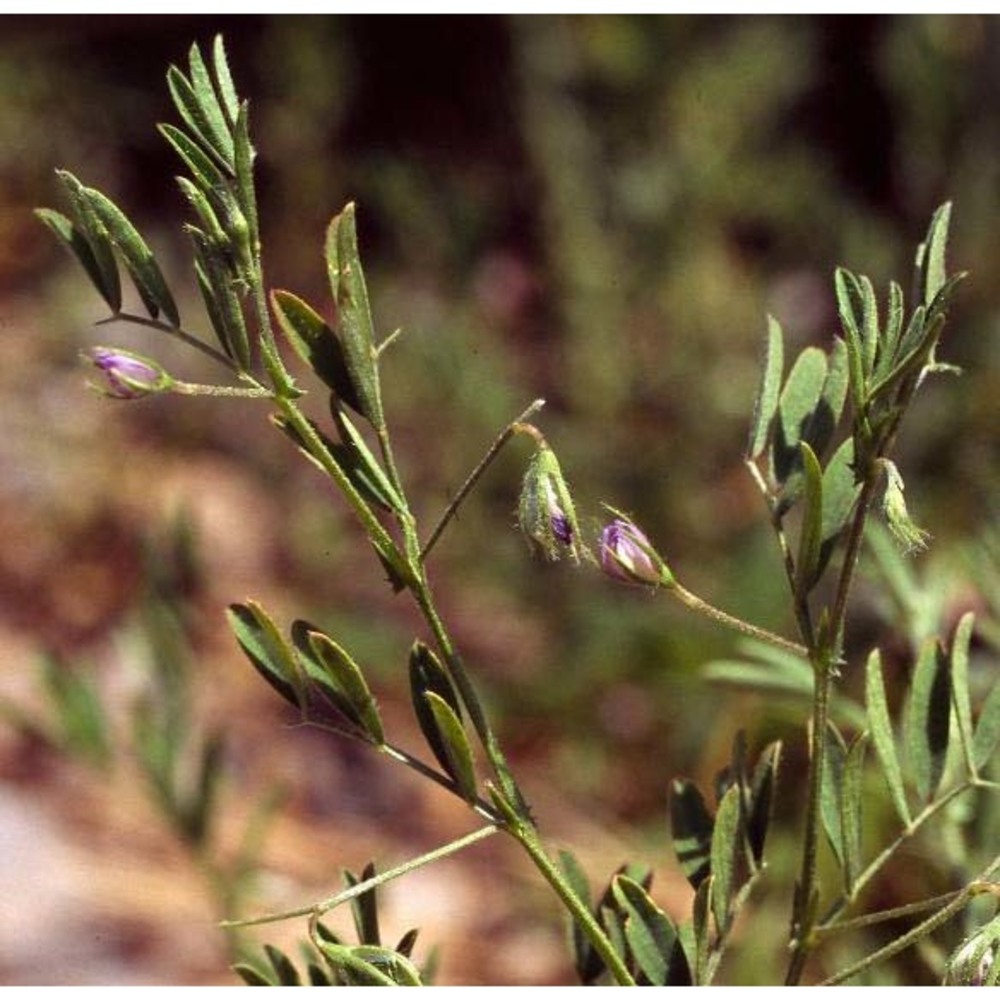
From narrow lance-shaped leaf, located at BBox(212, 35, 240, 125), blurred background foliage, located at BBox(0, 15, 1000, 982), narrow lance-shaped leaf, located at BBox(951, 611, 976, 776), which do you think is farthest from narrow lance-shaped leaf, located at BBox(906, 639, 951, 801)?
blurred background foliage, located at BBox(0, 15, 1000, 982)

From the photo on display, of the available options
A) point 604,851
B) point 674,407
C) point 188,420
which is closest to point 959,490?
point 674,407

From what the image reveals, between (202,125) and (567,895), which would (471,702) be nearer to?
(567,895)

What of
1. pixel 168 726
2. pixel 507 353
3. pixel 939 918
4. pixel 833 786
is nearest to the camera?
pixel 939 918

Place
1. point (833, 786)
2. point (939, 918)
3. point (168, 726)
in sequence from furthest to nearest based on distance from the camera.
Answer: point (168, 726) → point (833, 786) → point (939, 918)

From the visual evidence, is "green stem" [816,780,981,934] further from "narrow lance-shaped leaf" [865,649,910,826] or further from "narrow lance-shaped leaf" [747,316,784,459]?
"narrow lance-shaped leaf" [747,316,784,459]

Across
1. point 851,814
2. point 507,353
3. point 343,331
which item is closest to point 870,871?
point 851,814
